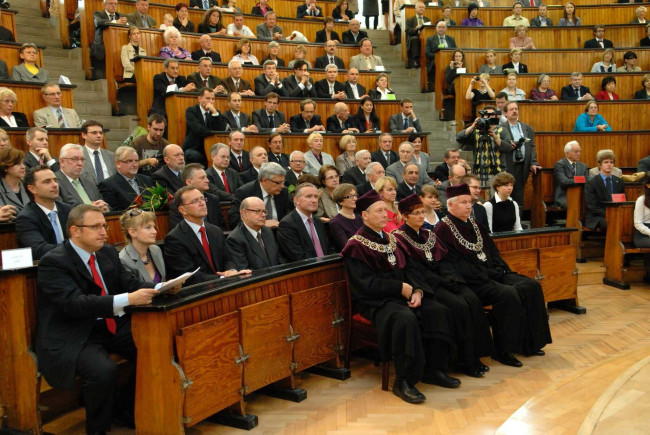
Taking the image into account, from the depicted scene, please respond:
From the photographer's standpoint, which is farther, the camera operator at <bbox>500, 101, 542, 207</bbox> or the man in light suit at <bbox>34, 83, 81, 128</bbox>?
the camera operator at <bbox>500, 101, 542, 207</bbox>

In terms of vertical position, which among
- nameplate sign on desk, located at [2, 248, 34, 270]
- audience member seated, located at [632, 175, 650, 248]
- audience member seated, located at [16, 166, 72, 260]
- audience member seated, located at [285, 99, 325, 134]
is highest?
audience member seated, located at [285, 99, 325, 134]

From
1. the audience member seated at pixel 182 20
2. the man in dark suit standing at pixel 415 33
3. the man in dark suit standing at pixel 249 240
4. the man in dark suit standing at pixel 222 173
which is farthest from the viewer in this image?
the man in dark suit standing at pixel 415 33

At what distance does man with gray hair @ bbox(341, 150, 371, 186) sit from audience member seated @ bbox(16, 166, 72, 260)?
291 cm

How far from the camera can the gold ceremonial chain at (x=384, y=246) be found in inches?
145

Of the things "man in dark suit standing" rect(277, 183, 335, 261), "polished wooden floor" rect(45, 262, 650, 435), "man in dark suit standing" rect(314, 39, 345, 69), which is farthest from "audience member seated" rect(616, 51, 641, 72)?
"man in dark suit standing" rect(277, 183, 335, 261)

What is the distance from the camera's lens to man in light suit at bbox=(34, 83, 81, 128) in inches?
211

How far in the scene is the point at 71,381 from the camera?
2.87 meters

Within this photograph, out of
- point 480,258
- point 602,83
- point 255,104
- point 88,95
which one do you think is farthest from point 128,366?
point 602,83

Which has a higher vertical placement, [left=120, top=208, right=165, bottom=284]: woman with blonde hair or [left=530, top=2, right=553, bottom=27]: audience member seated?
[left=530, top=2, right=553, bottom=27]: audience member seated

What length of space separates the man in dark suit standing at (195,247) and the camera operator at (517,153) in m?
4.14

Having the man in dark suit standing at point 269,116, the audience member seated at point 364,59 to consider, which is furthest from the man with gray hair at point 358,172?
the audience member seated at point 364,59

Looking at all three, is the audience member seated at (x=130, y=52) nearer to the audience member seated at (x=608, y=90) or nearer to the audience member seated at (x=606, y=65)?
the audience member seated at (x=608, y=90)

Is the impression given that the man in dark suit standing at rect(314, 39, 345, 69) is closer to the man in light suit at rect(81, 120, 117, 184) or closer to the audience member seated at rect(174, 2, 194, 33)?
the audience member seated at rect(174, 2, 194, 33)

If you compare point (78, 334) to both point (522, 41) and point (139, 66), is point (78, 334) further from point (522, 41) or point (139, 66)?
point (522, 41)
